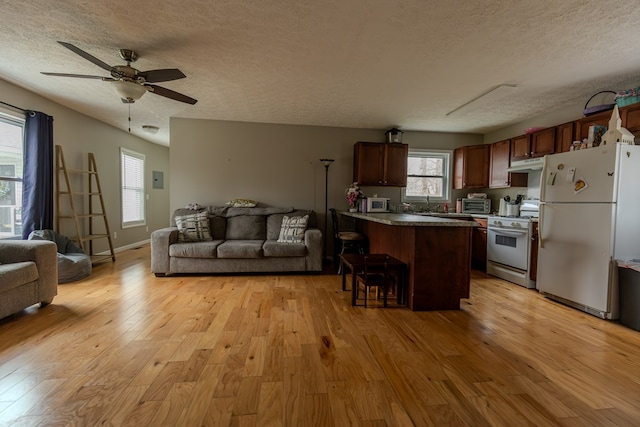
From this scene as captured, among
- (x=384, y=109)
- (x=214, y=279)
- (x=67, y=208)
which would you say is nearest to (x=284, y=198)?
(x=214, y=279)

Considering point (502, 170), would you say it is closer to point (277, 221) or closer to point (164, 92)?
point (277, 221)

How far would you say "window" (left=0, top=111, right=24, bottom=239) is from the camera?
3363 millimetres

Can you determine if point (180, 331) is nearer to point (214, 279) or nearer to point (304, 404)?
point (304, 404)

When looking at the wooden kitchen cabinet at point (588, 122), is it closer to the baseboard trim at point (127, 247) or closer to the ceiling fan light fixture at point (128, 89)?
the ceiling fan light fixture at point (128, 89)

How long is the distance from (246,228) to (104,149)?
3.11 m

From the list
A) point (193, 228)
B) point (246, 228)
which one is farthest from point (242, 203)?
point (193, 228)

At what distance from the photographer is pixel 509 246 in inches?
149

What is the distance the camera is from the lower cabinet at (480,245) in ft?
14.0

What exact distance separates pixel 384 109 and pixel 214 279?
330 centimetres

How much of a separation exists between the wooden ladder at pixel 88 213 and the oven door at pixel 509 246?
19.3ft

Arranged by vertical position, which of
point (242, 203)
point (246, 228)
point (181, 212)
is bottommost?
point (246, 228)

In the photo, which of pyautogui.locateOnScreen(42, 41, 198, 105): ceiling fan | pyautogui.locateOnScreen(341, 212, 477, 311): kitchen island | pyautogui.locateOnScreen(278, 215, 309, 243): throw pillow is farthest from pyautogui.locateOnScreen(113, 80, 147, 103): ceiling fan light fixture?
pyautogui.locateOnScreen(341, 212, 477, 311): kitchen island

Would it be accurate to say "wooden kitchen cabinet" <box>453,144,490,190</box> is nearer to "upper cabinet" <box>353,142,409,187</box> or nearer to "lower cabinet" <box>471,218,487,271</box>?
"lower cabinet" <box>471,218,487,271</box>

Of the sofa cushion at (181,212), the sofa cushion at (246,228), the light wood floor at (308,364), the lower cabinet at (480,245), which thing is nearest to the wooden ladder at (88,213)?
the sofa cushion at (181,212)
